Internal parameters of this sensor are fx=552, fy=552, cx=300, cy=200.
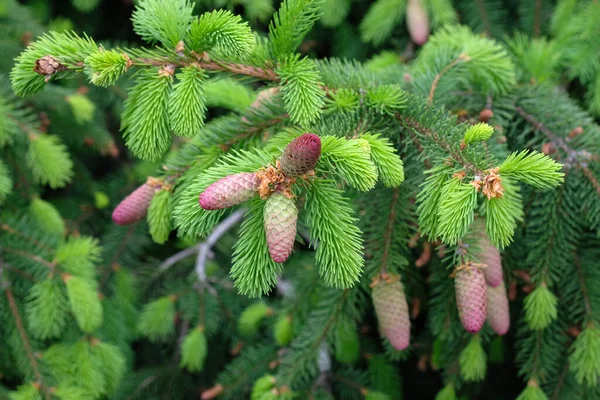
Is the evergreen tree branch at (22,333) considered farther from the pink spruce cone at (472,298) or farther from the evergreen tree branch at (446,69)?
the evergreen tree branch at (446,69)

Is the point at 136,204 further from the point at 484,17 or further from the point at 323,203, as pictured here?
the point at 484,17

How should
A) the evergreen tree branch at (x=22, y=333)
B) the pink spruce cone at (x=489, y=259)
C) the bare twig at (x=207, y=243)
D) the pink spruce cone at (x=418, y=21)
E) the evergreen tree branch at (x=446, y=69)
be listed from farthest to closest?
the bare twig at (x=207, y=243) → the pink spruce cone at (x=418, y=21) → the evergreen tree branch at (x=22, y=333) → the evergreen tree branch at (x=446, y=69) → the pink spruce cone at (x=489, y=259)

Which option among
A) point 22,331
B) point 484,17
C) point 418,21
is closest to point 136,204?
point 22,331

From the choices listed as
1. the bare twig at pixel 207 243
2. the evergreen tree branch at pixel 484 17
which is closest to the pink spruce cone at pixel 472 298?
the bare twig at pixel 207 243

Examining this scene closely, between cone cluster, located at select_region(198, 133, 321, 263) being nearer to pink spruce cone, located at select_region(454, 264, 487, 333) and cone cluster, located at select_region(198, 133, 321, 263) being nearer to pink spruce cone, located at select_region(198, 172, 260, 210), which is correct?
pink spruce cone, located at select_region(198, 172, 260, 210)

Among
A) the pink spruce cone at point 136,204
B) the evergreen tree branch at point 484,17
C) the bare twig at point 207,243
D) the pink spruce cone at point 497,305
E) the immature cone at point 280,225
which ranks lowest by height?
the bare twig at point 207,243

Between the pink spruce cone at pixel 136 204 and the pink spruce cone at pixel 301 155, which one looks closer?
the pink spruce cone at pixel 301 155
